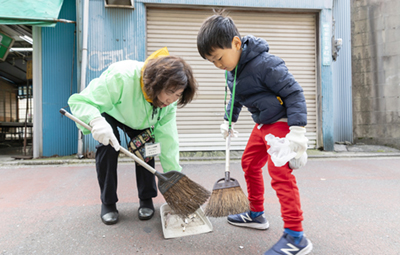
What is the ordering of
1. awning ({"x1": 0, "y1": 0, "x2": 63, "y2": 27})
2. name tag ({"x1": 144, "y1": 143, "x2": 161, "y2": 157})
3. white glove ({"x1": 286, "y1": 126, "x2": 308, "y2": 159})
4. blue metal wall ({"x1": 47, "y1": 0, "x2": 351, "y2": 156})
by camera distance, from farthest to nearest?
blue metal wall ({"x1": 47, "y1": 0, "x2": 351, "y2": 156}) < awning ({"x1": 0, "y1": 0, "x2": 63, "y2": 27}) < name tag ({"x1": 144, "y1": 143, "x2": 161, "y2": 157}) < white glove ({"x1": 286, "y1": 126, "x2": 308, "y2": 159})

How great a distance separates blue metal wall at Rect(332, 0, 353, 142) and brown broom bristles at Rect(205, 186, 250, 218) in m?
5.10

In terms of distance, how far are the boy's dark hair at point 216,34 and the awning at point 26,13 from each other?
3.73m

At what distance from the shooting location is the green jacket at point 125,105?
5.63 ft

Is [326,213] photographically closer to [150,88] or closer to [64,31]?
[150,88]

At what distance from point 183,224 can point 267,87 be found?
1.16m

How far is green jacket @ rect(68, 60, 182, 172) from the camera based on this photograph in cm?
172

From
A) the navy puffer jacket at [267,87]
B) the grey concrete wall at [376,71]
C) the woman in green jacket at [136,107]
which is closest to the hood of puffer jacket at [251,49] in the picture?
the navy puffer jacket at [267,87]

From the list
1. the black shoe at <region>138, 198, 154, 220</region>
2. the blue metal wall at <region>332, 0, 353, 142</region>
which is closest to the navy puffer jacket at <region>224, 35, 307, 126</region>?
the black shoe at <region>138, 198, 154, 220</region>

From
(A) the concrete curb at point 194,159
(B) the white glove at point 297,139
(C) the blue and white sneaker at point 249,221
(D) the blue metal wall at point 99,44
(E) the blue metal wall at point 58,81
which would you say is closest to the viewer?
(B) the white glove at point 297,139

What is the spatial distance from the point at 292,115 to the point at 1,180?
3.80m

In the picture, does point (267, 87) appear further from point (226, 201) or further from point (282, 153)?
point (226, 201)

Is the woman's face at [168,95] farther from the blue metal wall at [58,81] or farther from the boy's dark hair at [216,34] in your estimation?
the blue metal wall at [58,81]

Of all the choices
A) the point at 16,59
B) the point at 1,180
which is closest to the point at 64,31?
the point at 1,180

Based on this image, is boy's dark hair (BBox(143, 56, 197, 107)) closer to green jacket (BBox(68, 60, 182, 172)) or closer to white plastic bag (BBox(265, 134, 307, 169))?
green jacket (BBox(68, 60, 182, 172))
